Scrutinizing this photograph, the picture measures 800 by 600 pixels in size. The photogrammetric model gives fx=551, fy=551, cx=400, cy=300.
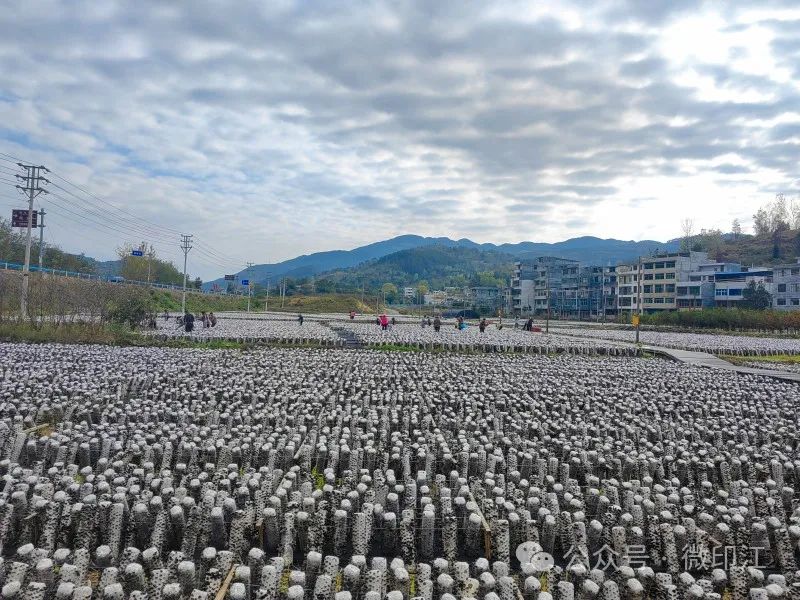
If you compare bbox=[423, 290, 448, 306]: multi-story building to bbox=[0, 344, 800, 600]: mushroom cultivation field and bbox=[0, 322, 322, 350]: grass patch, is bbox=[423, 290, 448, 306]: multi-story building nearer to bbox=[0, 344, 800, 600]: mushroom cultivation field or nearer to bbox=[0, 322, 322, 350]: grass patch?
bbox=[0, 322, 322, 350]: grass patch

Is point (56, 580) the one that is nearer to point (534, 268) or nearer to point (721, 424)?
point (721, 424)

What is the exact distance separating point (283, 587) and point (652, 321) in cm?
6429

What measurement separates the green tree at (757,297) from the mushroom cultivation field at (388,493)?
196 feet

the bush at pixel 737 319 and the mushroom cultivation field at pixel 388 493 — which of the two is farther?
the bush at pixel 737 319

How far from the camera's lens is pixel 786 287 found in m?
68.6

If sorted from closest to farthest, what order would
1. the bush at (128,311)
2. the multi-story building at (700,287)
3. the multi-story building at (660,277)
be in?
the bush at (128,311) → the multi-story building at (700,287) → the multi-story building at (660,277)

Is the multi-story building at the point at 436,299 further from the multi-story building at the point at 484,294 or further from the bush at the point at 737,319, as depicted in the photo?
the bush at the point at 737,319

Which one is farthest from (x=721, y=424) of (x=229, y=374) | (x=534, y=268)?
(x=534, y=268)

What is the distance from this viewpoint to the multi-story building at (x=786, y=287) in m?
67.6

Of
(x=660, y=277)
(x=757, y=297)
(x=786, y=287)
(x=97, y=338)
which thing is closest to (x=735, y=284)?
(x=786, y=287)

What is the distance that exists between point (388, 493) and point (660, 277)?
3261 inches

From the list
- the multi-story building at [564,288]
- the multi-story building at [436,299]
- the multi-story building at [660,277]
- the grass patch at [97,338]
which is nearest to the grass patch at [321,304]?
the multi-story building at [436,299]

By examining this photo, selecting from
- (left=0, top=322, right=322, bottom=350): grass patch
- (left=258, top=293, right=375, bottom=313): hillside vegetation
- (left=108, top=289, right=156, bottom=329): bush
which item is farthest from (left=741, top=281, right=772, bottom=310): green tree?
(left=108, top=289, right=156, bottom=329): bush

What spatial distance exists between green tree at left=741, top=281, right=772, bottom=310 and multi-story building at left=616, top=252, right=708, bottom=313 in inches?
418
